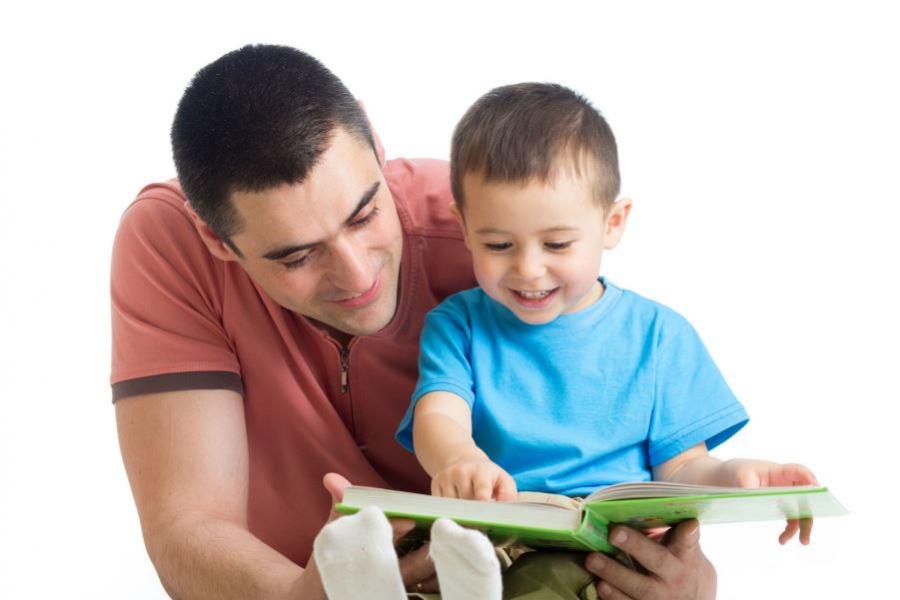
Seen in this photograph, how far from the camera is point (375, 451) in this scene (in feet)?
9.29

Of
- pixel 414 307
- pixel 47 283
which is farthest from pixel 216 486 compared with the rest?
pixel 47 283

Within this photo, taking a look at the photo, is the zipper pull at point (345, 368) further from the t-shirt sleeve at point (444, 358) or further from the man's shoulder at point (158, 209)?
the man's shoulder at point (158, 209)

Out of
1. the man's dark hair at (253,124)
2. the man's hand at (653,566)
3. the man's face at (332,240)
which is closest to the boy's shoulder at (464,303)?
the man's face at (332,240)

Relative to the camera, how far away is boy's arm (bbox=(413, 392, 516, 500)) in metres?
2.03

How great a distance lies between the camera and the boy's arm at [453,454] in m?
2.03

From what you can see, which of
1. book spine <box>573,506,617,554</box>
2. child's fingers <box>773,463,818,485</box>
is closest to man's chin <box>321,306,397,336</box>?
book spine <box>573,506,617,554</box>

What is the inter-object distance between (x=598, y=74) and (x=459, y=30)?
50cm

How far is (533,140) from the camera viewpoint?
89.3 inches

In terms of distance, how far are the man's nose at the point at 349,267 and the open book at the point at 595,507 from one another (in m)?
0.57

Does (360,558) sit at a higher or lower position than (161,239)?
lower

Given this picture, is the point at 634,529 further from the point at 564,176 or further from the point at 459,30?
the point at 459,30

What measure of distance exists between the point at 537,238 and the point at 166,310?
92cm


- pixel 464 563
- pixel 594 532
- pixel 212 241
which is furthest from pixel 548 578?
pixel 212 241

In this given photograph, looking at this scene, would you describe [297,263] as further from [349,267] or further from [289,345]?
[289,345]
